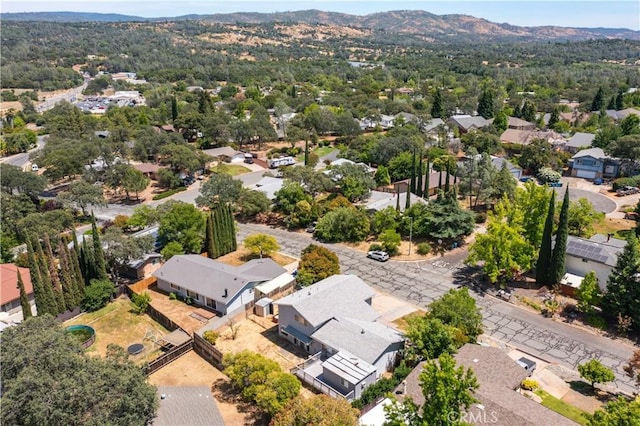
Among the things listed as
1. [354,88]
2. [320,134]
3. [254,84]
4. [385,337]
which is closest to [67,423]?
[385,337]

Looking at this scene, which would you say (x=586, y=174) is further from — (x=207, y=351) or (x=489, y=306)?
(x=207, y=351)

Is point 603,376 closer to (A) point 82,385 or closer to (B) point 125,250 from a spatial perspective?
(A) point 82,385

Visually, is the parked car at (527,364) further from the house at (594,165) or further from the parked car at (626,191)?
the house at (594,165)

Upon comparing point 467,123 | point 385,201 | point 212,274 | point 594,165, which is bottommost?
point 212,274

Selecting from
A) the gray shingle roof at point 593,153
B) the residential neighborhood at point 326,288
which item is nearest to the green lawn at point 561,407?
the residential neighborhood at point 326,288

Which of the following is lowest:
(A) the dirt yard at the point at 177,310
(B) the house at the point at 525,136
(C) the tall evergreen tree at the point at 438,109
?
(A) the dirt yard at the point at 177,310

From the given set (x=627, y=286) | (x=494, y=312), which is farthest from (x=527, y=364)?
(x=627, y=286)

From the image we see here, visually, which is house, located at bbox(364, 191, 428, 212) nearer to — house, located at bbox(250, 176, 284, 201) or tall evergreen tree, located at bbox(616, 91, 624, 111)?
Result: house, located at bbox(250, 176, 284, 201)
